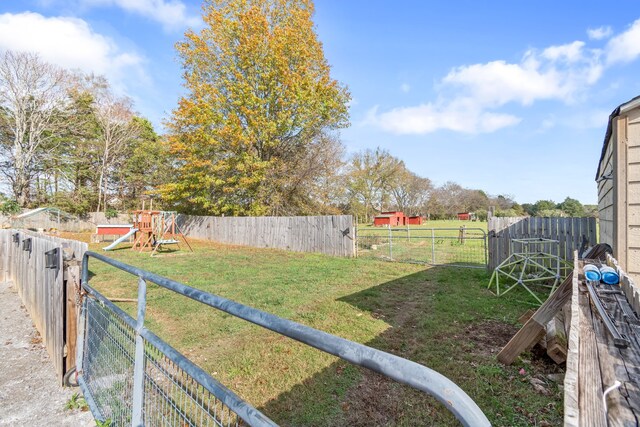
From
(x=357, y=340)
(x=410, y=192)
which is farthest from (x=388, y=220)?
(x=357, y=340)

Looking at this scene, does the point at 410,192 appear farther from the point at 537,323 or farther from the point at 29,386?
the point at 29,386

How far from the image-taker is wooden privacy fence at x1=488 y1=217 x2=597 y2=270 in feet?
22.9

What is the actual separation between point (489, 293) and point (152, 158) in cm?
2812

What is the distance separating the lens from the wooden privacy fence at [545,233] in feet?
22.9

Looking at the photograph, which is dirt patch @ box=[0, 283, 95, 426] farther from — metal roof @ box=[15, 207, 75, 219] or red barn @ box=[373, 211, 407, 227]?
red barn @ box=[373, 211, 407, 227]

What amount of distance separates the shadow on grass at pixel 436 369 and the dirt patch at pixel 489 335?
0.04 ft

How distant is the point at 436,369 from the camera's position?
329 cm

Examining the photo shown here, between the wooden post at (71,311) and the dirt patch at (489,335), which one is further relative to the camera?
the dirt patch at (489,335)

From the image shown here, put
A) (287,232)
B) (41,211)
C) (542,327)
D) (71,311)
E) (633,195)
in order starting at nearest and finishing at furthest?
(71,311) → (542,327) → (633,195) → (287,232) → (41,211)

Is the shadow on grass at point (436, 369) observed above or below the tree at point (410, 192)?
below

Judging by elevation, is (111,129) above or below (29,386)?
above

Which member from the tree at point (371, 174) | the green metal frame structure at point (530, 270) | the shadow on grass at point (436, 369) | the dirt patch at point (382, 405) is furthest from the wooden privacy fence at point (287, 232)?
the tree at point (371, 174)

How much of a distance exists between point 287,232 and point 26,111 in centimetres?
2066

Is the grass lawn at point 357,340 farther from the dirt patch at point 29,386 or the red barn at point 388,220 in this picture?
the red barn at point 388,220
